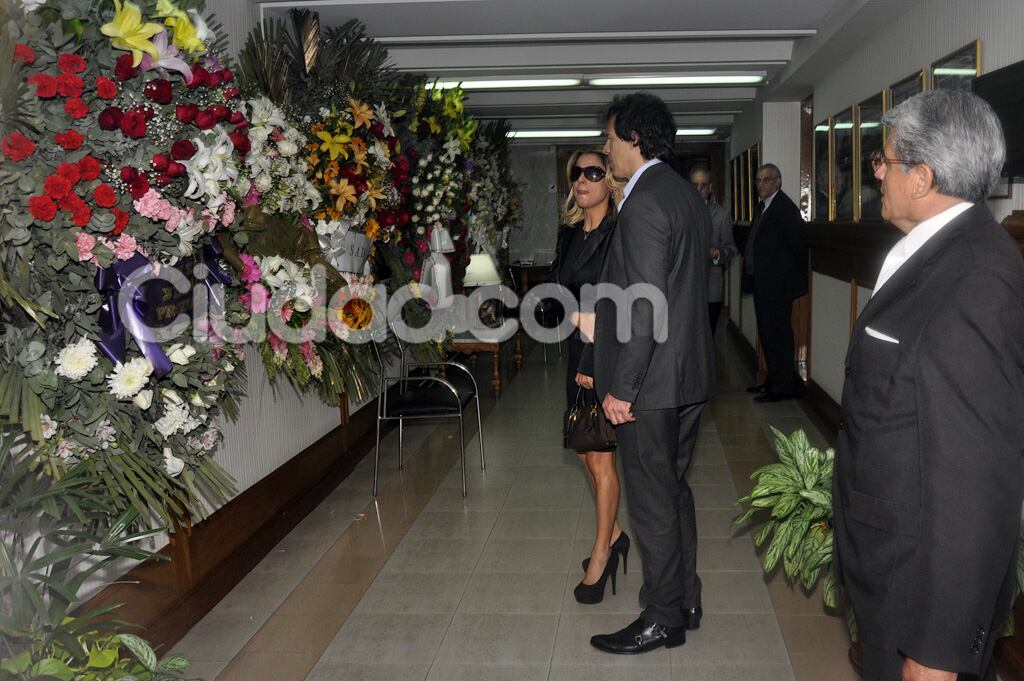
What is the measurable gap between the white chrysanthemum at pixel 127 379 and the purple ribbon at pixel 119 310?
29mm

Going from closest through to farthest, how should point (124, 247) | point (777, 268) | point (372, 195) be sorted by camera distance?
point (124, 247)
point (372, 195)
point (777, 268)

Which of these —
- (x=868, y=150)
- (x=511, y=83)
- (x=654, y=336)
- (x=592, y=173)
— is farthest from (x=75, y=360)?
(x=511, y=83)

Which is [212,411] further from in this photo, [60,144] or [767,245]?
[767,245]

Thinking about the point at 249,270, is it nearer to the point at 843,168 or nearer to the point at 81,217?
the point at 81,217

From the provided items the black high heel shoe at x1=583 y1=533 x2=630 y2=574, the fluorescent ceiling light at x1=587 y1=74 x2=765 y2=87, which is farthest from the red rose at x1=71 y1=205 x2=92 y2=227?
the fluorescent ceiling light at x1=587 y1=74 x2=765 y2=87

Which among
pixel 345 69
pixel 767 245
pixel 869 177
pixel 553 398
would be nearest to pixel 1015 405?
pixel 345 69

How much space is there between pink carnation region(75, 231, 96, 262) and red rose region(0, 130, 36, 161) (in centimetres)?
20


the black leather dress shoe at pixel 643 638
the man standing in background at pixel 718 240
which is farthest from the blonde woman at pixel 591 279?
the man standing in background at pixel 718 240

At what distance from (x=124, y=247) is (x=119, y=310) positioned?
0.50 feet

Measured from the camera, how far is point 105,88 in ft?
6.91

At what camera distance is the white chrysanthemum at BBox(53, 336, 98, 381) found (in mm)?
2109

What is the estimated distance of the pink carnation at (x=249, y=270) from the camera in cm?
301

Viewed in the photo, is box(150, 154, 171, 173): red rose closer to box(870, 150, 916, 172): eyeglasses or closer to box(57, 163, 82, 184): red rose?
box(57, 163, 82, 184): red rose

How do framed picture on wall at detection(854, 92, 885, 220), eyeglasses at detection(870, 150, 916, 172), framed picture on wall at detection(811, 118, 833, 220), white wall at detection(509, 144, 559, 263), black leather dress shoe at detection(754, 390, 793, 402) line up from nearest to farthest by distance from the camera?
eyeglasses at detection(870, 150, 916, 172) → framed picture on wall at detection(854, 92, 885, 220) → framed picture on wall at detection(811, 118, 833, 220) → black leather dress shoe at detection(754, 390, 793, 402) → white wall at detection(509, 144, 559, 263)
